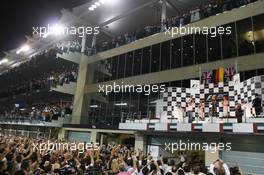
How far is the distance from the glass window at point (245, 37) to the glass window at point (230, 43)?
0.96ft

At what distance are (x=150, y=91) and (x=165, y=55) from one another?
2891 millimetres

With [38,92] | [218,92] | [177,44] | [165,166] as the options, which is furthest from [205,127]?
[38,92]

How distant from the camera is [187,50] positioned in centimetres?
1823

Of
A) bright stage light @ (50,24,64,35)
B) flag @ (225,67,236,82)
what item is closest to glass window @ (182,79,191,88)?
flag @ (225,67,236,82)

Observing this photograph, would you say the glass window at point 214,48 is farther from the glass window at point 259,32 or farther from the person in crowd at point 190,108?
the person in crowd at point 190,108

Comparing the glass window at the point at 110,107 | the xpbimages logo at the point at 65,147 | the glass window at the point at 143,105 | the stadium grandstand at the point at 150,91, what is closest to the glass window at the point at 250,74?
the stadium grandstand at the point at 150,91

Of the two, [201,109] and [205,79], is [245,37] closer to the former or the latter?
[205,79]

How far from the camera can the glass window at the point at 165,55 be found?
19.6 metres

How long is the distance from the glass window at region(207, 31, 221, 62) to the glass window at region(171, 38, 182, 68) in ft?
7.53

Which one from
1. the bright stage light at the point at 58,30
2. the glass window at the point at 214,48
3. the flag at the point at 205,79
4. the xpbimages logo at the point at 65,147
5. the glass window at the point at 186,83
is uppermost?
the bright stage light at the point at 58,30

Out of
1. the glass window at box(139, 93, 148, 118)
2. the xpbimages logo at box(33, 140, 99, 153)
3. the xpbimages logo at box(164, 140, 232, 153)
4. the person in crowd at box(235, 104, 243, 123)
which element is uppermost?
the glass window at box(139, 93, 148, 118)

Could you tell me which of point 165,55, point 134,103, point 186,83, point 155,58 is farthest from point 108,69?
point 186,83

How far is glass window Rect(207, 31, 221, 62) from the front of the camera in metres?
16.4

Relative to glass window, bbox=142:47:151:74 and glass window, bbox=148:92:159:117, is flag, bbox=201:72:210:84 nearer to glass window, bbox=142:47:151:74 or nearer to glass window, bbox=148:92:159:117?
glass window, bbox=148:92:159:117
